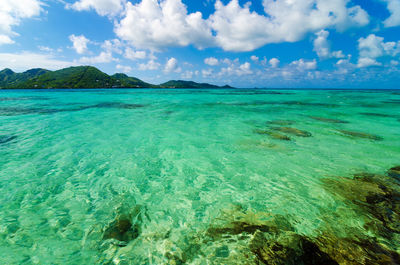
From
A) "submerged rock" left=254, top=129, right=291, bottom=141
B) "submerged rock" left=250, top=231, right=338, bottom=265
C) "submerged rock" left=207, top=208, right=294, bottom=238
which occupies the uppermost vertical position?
"submerged rock" left=254, top=129, right=291, bottom=141

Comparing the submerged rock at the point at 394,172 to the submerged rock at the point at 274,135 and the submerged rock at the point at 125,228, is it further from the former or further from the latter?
the submerged rock at the point at 125,228

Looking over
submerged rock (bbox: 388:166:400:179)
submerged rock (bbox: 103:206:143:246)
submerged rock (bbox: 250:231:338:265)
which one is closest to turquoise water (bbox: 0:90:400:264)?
submerged rock (bbox: 103:206:143:246)

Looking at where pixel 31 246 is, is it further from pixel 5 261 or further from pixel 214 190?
pixel 214 190

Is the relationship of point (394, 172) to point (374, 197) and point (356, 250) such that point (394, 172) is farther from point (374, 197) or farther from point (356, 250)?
point (356, 250)

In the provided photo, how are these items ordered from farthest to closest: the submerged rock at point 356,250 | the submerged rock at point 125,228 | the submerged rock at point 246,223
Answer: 1. the submerged rock at point 246,223
2. the submerged rock at point 125,228
3. the submerged rock at point 356,250

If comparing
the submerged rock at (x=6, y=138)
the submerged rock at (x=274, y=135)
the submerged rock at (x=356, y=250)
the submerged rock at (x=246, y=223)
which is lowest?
the submerged rock at (x=246, y=223)

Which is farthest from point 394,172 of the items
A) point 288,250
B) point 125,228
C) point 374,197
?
point 125,228

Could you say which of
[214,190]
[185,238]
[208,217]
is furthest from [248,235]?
[214,190]

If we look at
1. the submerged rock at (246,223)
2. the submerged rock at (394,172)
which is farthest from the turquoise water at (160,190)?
the submerged rock at (394,172)

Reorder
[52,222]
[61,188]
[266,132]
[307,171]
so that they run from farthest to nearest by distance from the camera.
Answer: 1. [266,132]
2. [307,171]
3. [61,188]
4. [52,222]

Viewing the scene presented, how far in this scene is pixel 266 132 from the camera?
15352 millimetres

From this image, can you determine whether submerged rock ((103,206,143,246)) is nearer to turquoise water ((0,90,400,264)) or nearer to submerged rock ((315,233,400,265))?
turquoise water ((0,90,400,264))

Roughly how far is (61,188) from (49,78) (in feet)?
843

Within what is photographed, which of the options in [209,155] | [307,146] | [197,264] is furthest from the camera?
[307,146]
